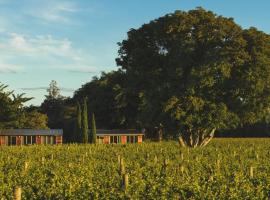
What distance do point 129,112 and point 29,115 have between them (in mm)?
14481

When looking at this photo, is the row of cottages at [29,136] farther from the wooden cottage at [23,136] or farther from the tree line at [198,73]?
the tree line at [198,73]

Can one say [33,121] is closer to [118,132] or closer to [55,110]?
[118,132]

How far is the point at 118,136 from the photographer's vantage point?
7544 cm

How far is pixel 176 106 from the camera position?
5372 cm

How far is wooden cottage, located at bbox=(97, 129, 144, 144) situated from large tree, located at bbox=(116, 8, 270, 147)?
15416mm

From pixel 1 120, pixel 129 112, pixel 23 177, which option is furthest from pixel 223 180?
pixel 129 112

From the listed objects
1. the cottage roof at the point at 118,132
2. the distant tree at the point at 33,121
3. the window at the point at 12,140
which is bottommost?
the window at the point at 12,140

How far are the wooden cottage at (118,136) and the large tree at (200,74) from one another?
15.4 metres

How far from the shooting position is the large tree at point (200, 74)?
53812mm

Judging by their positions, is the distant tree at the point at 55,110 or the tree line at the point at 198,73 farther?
the distant tree at the point at 55,110

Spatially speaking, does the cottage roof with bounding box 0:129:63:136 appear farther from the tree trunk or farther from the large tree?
the tree trunk

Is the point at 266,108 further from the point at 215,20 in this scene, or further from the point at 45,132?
the point at 45,132

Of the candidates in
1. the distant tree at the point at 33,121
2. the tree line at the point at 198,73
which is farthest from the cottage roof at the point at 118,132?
the tree line at the point at 198,73

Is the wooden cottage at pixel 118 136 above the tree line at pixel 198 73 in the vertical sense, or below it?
below
